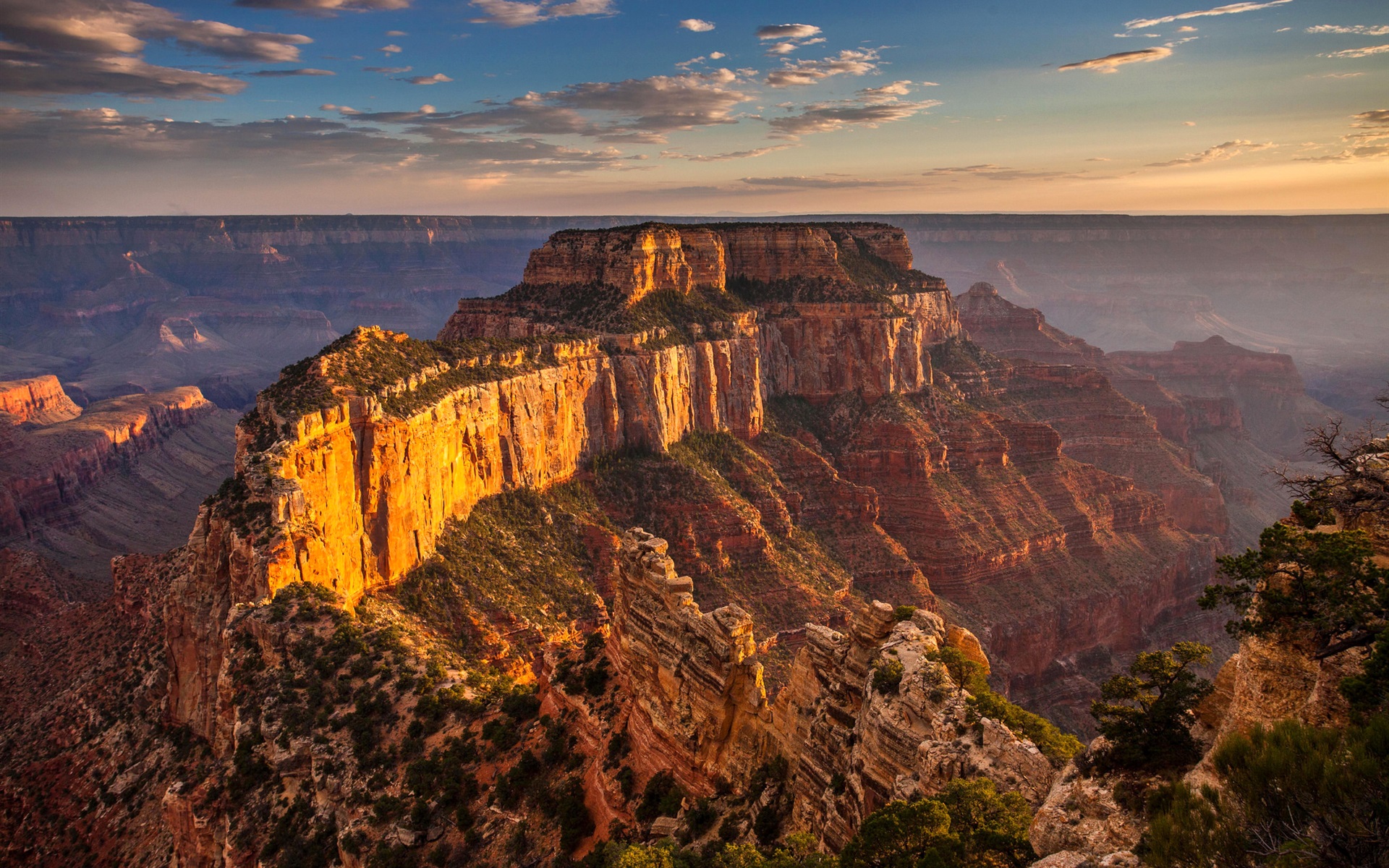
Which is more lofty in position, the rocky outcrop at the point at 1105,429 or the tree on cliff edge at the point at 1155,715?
the tree on cliff edge at the point at 1155,715

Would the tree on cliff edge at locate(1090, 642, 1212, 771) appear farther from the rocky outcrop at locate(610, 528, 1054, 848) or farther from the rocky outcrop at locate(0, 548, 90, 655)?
the rocky outcrop at locate(0, 548, 90, 655)

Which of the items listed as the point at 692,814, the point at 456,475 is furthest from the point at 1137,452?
the point at 692,814

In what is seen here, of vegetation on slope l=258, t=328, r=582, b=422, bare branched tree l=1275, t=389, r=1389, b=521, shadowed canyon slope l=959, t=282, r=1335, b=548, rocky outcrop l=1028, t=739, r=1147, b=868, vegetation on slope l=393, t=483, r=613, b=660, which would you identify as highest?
bare branched tree l=1275, t=389, r=1389, b=521

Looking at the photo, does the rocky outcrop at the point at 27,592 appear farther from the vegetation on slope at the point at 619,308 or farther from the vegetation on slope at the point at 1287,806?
the vegetation on slope at the point at 1287,806

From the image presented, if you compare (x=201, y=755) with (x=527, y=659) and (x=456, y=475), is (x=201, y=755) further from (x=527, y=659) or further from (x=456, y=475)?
(x=456, y=475)

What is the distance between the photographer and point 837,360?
4747 inches

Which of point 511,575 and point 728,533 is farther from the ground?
point 511,575

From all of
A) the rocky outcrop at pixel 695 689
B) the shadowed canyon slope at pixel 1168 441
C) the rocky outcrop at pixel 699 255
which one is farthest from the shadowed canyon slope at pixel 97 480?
the shadowed canyon slope at pixel 1168 441

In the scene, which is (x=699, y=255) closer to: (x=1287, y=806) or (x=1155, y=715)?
(x=1155, y=715)

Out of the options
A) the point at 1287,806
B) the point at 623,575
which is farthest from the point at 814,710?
the point at 1287,806

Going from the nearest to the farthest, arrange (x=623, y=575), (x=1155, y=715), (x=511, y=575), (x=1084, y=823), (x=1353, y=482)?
(x=1353, y=482), (x=1084, y=823), (x=1155, y=715), (x=623, y=575), (x=511, y=575)

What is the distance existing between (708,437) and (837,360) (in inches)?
1062

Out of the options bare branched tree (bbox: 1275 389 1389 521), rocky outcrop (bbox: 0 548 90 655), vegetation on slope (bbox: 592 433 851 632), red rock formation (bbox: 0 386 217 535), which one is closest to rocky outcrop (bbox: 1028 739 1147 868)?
bare branched tree (bbox: 1275 389 1389 521)

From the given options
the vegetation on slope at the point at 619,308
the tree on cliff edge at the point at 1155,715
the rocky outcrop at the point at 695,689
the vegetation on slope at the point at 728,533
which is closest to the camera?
the tree on cliff edge at the point at 1155,715
